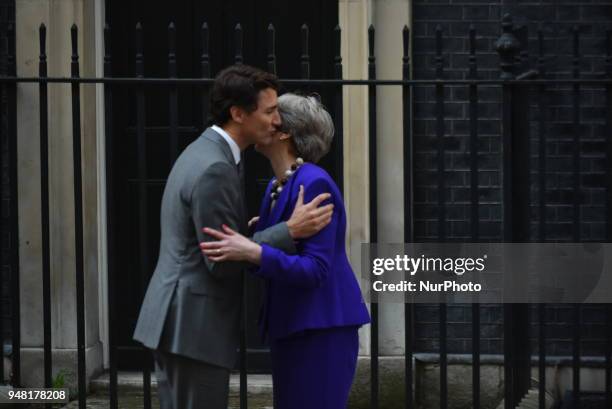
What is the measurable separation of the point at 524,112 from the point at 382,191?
2171mm

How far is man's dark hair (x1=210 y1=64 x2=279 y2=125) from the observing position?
4.29 meters

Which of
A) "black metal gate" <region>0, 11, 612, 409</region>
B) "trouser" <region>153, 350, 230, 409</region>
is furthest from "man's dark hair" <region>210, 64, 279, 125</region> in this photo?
"black metal gate" <region>0, 11, 612, 409</region>

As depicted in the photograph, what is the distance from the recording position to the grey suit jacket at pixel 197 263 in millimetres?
4121

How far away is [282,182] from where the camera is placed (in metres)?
4.47

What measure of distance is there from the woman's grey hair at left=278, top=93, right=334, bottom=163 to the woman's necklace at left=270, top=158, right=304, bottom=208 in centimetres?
4

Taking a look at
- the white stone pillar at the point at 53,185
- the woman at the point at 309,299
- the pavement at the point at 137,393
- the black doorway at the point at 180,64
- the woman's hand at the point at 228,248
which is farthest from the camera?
the black doorway at the point at 180,64

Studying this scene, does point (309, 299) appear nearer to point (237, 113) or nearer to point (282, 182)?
point (282, 182)

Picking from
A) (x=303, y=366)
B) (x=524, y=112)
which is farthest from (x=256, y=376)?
(x=303, y=366)

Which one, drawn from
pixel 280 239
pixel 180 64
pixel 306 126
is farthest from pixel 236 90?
pixel 180 64

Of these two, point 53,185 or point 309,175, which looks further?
point 53,185

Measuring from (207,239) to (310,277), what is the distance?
38cm

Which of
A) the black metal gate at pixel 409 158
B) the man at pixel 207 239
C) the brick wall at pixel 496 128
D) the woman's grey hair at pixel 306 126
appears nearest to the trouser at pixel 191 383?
the man at pixel 207 239

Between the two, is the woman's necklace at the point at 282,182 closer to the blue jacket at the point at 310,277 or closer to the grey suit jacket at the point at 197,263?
the blue jacket at the point at 310,277

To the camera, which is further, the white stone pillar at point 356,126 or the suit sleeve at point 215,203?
the white stone pillar at point 356,126
